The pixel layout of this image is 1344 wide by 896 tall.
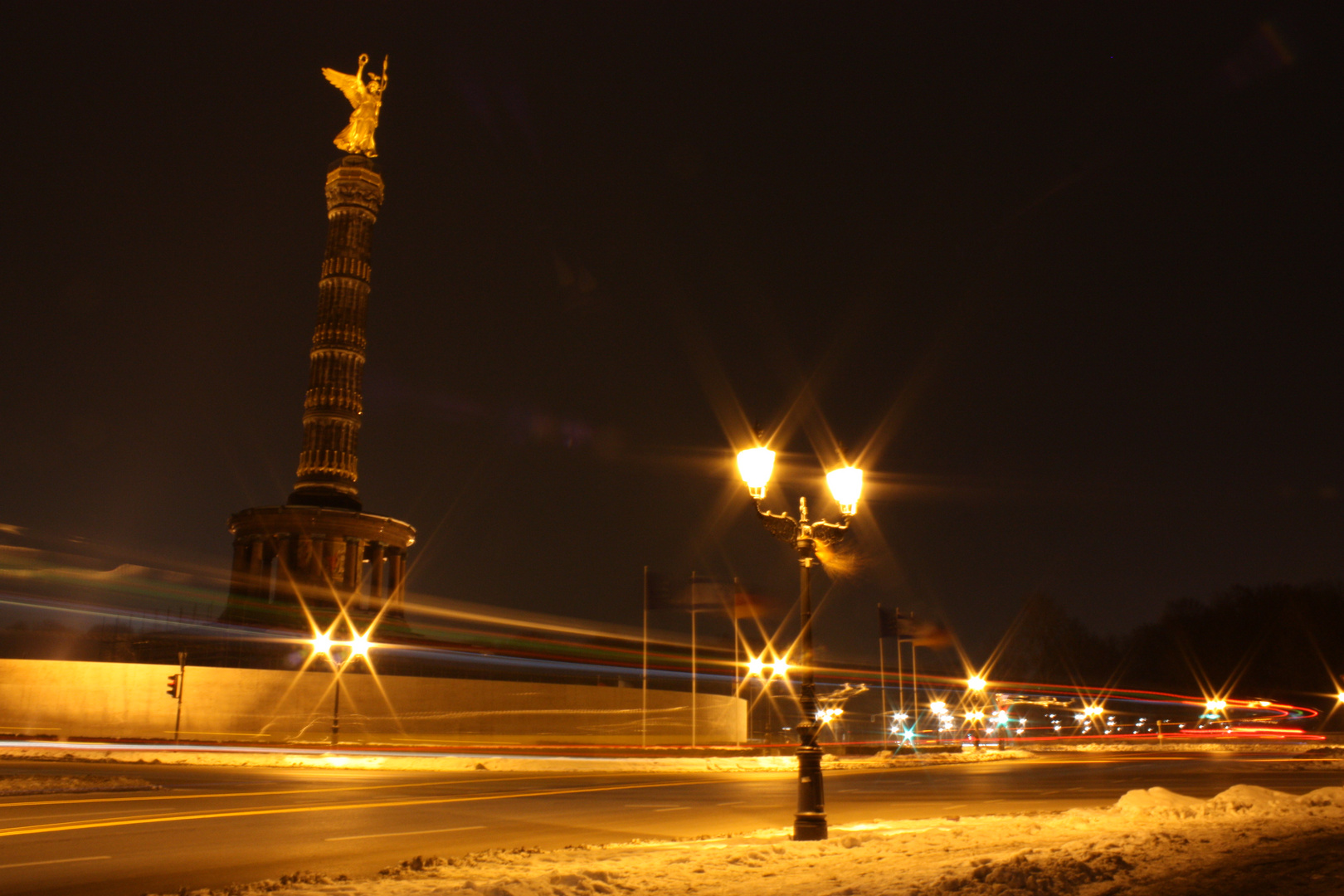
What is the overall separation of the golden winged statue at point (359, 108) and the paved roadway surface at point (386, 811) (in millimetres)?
42144

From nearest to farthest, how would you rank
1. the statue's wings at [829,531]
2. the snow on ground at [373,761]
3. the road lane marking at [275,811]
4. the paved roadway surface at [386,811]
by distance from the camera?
the paved roadway surface at [386,811] → the road lane marking at [275,811] → the statue's wings at [829,531] → the snow on ground at [373,761]

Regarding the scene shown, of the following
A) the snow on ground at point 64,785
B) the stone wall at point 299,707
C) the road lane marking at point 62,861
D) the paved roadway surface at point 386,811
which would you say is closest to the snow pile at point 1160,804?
the paved roadway surface at point 386,811

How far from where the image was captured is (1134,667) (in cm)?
9950

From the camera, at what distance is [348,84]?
6069 cm

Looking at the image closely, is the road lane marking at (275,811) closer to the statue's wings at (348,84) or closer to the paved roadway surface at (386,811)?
the paved roadway surface at (386,811)

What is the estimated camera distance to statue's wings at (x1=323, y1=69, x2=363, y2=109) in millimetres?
60594

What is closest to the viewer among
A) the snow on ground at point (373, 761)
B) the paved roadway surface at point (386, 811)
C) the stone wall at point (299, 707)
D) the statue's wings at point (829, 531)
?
the paved roadway surface at point (386, 811)

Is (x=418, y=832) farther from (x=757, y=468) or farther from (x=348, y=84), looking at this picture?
(x=348, y=84)

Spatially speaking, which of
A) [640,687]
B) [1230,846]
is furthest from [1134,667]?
[1230,846]

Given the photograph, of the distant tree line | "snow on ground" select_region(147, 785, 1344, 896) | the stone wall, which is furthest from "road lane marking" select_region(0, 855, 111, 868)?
the distant tree line

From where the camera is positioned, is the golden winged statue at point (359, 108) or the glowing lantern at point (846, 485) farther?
the golden winged statue at point (359, 108)

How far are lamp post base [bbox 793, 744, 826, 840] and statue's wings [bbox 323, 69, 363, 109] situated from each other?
58.6 metres

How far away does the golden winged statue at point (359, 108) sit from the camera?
59781mm

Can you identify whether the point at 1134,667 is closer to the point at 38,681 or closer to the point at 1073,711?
the point at 1073,711
